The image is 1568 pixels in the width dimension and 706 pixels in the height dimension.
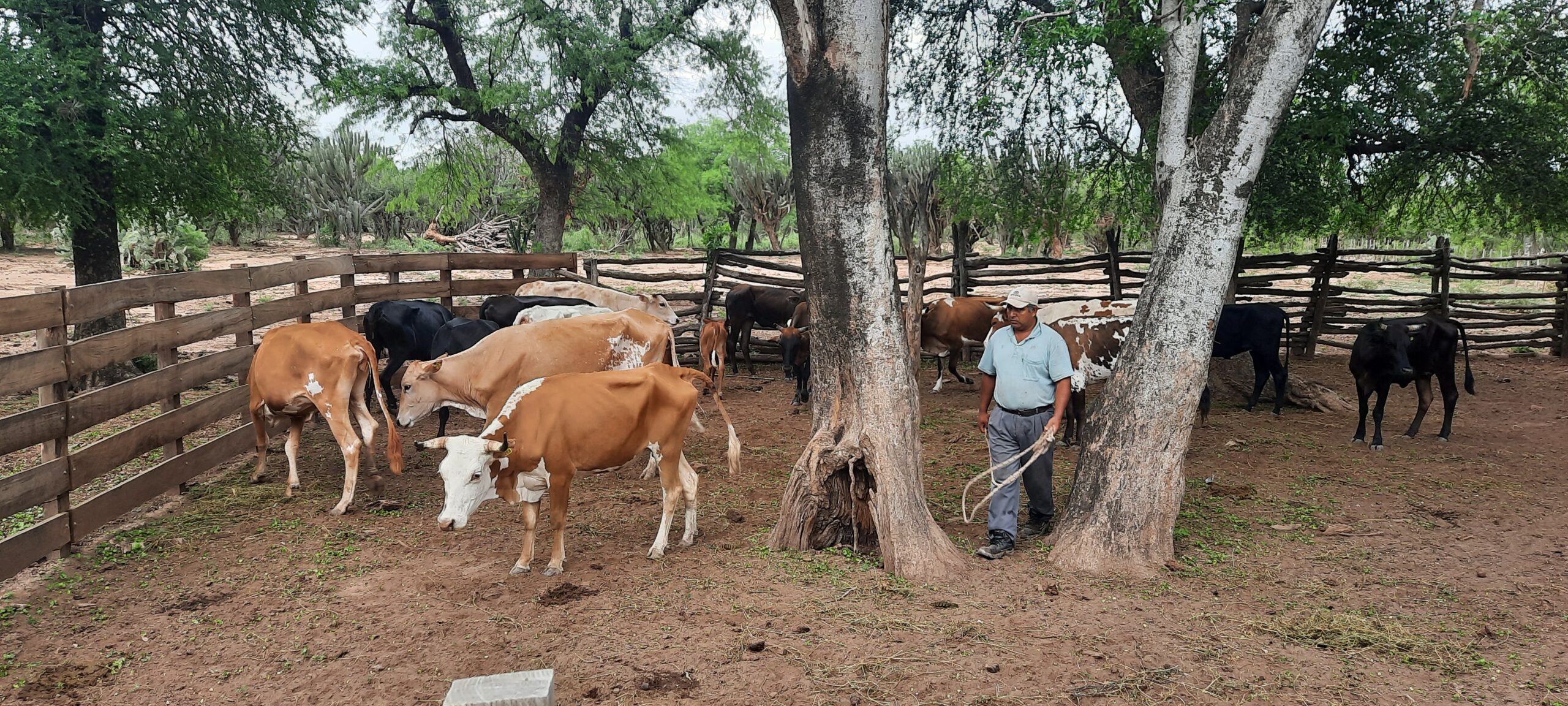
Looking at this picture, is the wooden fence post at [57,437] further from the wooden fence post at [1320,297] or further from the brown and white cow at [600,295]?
the wooden fence post at [1320,297]

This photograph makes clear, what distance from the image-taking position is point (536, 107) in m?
15.6

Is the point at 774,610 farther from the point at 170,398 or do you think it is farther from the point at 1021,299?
the point at 170,398

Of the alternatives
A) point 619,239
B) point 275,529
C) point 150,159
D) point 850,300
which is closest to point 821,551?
point 850,300

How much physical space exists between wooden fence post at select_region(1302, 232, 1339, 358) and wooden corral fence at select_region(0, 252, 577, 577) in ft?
47.8

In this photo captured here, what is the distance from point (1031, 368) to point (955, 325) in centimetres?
702

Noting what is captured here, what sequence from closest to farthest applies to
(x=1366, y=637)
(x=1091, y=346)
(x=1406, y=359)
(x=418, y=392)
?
(x=1366, y=637), (x=418, y=392), (x=1406, y=359), (x=1091, y=346)

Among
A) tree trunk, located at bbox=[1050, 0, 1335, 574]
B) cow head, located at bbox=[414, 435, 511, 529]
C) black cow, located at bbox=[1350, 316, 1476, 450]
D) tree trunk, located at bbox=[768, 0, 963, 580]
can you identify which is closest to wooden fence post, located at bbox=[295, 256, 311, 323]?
cow head, located at bbox=[414, 435, 511, 529]

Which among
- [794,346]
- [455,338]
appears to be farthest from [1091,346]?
[455,338]

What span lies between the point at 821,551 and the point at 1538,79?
10243 mm

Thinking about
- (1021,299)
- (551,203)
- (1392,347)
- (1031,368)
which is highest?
(551,203)

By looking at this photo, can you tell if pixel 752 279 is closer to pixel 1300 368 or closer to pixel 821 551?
pixel 1300 368

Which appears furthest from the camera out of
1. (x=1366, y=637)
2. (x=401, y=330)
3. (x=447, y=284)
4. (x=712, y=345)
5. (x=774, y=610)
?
(x=447, y=284)

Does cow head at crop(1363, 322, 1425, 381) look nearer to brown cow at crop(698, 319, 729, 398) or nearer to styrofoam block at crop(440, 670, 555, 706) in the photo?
brown cow at crop(698, 319, 729, 398)

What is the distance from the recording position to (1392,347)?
918 centimetres
